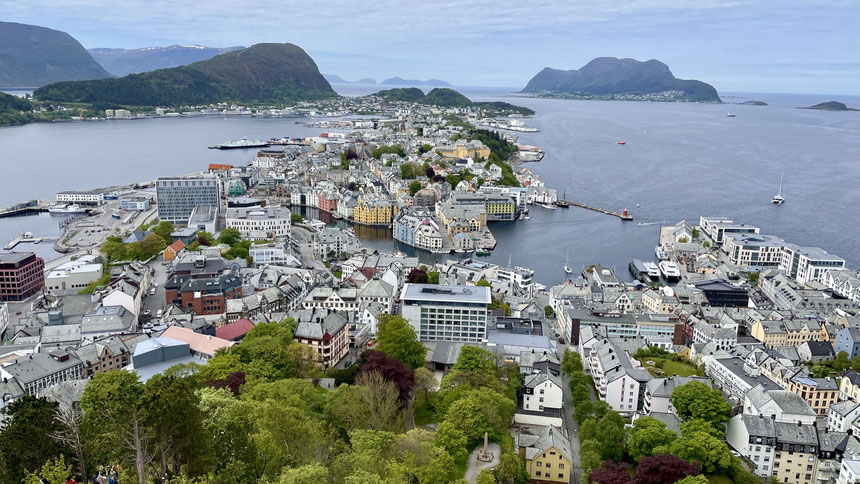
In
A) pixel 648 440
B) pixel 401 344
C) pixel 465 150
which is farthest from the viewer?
pixel 465 150

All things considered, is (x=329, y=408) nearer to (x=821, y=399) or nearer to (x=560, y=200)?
(x=821, y=399)

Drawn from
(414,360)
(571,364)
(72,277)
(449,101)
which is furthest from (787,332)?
(449,101)

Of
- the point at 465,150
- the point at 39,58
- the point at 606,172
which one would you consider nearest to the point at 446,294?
the point at 606,172

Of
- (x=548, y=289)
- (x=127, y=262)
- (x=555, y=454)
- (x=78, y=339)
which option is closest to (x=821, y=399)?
(x=555, y=454)

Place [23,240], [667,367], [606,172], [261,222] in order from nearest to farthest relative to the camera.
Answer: [667,367] → [23,240] → [261,222] → [606,172]

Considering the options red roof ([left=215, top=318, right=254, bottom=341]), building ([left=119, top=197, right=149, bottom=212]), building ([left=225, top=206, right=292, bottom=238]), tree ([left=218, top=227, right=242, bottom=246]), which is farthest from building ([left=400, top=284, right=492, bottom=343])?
building ([left=119, top=197, right=149, bottom=212])

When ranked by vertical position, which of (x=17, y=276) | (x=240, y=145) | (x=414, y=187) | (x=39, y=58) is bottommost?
(x=17, y=276)

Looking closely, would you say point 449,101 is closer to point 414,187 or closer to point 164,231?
point 414,187

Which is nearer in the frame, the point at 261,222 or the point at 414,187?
the point at 261,222

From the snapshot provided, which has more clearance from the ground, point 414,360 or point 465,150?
point 465,150
